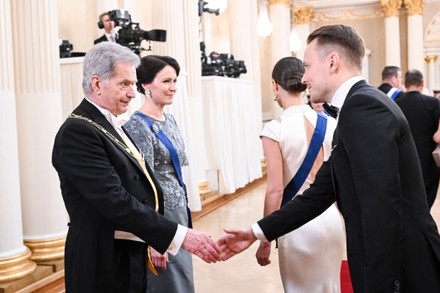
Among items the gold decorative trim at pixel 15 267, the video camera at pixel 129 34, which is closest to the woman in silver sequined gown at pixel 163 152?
the gold decorative trim at pixel 15 267

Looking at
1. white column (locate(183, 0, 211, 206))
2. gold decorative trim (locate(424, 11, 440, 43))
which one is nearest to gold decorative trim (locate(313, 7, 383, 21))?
gold decorative trim (locate(424, 11, 440, 43))

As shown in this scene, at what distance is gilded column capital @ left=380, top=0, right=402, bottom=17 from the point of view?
19.2 meters

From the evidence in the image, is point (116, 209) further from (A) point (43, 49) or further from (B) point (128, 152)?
(A) point (43, 49)

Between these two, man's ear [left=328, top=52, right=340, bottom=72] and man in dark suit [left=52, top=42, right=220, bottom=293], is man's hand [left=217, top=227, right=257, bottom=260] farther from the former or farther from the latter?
man's ear [left=328, top=52, right=340, bottom=72]

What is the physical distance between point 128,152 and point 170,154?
83cm

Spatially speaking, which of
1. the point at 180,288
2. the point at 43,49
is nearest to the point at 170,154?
the point at 180,288

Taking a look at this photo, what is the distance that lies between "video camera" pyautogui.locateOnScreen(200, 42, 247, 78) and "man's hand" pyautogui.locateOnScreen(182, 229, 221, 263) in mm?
7533

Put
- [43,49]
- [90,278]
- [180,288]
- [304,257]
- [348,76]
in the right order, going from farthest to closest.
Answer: [43,49] < [180,288] < [304,257] < [90,278] < [348,76]

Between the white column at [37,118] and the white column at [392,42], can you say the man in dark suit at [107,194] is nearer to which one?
the white column at [37,118]

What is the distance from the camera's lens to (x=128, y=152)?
7.83ft

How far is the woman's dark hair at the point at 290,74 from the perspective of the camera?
300cm

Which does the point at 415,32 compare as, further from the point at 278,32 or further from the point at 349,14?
the point at 278,32

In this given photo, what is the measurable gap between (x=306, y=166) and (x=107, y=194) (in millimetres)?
1209

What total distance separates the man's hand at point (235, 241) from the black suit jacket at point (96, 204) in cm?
54
